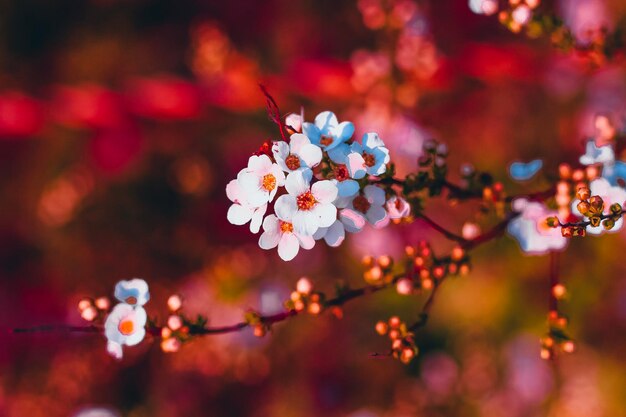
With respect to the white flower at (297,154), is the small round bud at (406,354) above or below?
below

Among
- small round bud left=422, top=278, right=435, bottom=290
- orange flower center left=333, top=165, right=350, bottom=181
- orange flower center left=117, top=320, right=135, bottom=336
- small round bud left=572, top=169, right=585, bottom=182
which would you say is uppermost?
small round bud left=572, top=169, right=585, bottom=182

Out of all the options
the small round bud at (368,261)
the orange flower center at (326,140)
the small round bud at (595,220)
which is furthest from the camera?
the small round bud at (368,261)

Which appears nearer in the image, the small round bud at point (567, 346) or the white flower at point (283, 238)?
the white flower at point (283, 238)

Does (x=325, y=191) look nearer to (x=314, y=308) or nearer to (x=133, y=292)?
(x=314, y=308)

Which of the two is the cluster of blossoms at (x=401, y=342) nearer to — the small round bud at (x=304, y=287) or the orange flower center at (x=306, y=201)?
the small round bud at (x=304, y=287)

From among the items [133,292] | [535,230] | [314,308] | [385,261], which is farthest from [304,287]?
[535,230]

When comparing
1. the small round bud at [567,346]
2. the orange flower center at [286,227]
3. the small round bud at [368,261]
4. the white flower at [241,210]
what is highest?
the white flower at [241,210]

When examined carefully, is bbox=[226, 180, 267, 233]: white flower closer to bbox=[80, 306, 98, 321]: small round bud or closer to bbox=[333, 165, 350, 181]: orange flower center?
bbox=[333, 165, 350, 181]: orange flower center

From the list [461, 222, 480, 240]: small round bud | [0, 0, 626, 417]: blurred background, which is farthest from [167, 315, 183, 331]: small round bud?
[0, 0, 626, 417]: blurred background

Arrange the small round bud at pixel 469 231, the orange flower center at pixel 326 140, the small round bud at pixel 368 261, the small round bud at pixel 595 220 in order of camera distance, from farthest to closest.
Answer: the small round bud at pixel 469 231
the small round bud at pixel 368 261
the orange flower center at pixel 326 140
the small round bud at pixel 595 220

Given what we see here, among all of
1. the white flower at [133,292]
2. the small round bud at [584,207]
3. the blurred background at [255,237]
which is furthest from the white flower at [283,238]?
the blurred background at [255,237]
